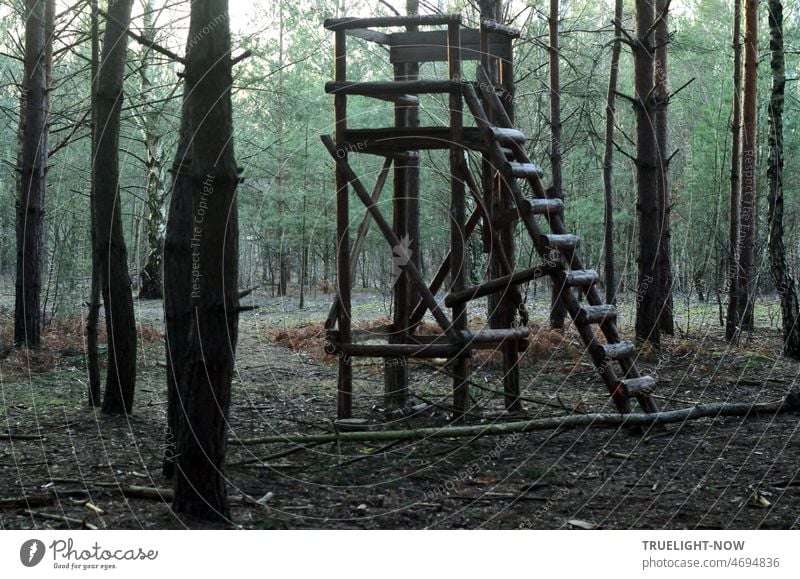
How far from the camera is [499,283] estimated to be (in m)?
9.68

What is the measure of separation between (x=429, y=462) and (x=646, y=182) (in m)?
7.34

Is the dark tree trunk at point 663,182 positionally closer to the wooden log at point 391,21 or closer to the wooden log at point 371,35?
the wooden log at point 371,35

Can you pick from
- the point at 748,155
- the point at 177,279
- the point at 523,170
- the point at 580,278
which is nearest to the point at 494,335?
the point at 580,278

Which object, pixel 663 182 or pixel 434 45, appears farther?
pixel 663 182

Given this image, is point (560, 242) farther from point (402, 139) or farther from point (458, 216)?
point (402, 139)

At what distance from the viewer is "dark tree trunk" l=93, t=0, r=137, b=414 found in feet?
31.0

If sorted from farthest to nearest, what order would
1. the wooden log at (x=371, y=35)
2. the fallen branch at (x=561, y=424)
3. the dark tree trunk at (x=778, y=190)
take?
the dark tree trunk at (x=778, y=190)
the wooden log at (x=371, y=35)
the fallen branch at (x=561, y=424)

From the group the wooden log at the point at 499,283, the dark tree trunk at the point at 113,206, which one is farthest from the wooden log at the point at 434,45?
the dark tree trunk at the point at 113,206

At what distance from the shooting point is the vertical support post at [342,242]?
33.3 feet

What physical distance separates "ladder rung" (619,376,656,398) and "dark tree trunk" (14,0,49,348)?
9.67m

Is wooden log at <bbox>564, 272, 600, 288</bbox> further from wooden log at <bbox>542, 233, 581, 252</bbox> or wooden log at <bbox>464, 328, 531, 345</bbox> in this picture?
wooden log at <bbox>464, 328, 531, 345</bbox>

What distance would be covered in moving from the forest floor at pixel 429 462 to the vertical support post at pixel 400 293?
10.7 inches

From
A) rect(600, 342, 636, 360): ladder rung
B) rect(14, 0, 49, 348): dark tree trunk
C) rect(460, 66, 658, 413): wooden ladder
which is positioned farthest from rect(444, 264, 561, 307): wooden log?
rect(14, 0, 49, 348): dark tree trunk

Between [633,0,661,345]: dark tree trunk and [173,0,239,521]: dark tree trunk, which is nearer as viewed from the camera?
[173,0,239,521]: dark tree trunk
